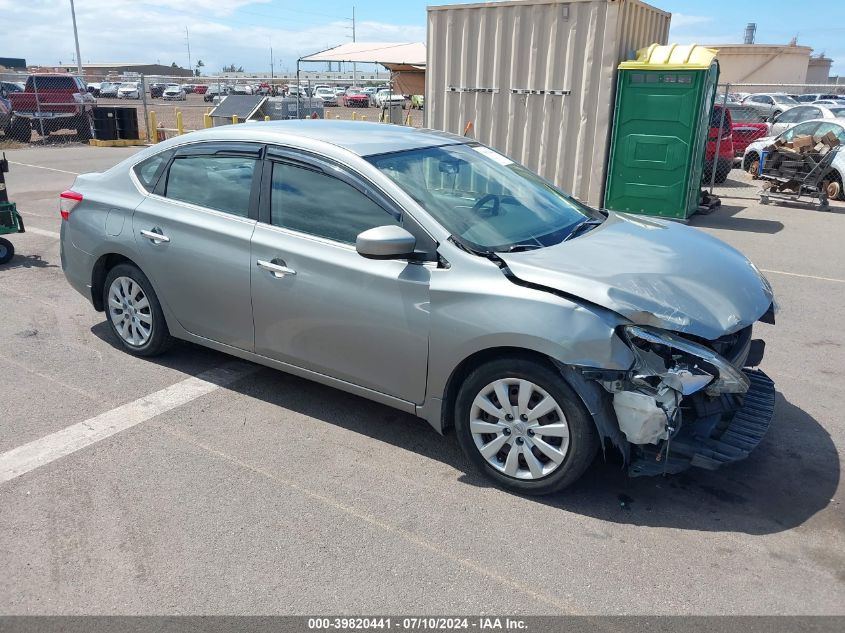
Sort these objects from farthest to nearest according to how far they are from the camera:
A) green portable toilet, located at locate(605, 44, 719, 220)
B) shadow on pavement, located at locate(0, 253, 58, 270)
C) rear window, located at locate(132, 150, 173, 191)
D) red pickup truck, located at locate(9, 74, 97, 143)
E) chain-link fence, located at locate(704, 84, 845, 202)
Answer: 1. red pickup truck, located at locate(9, 74, 97, 143)
2. chain-link fence, located at locate(704, 84, 845, 202)
3. green portable toilet, located at locate(605, 44, 719, 220)
4. shadow on pavement, located at locate(0, 253, 58, 270)
5. rear window, located at locate(132, 150, 173, 191)

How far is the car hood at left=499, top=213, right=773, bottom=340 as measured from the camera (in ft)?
10.7

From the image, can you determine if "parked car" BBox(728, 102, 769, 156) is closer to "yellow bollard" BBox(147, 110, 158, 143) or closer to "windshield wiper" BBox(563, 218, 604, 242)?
"windshield wiper" BBox(563, 218, 604, 242)

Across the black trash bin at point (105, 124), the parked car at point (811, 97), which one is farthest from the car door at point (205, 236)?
the parked car at point (811, 97)

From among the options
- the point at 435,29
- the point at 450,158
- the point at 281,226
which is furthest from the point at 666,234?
the point at 435,29

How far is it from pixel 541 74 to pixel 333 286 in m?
8.50

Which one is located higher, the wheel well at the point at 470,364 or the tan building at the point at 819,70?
the tan building at the point at 819,70

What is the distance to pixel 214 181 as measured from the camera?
458 cm

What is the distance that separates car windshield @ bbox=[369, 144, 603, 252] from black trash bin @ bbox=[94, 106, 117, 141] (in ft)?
65.3

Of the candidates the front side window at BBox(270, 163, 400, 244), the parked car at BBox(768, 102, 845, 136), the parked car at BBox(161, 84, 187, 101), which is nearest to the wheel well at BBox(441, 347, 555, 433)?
the front side window at BBox(270, 163, 400, 244)

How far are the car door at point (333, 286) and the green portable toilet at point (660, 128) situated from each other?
25.3 ft

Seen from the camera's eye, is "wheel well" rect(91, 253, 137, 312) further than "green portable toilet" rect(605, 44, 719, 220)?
No

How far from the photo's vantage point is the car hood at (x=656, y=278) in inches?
129

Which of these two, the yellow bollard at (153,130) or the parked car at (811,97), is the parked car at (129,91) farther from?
the parked car at (811,97)

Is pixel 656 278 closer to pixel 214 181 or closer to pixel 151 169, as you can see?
pixel 214 181
